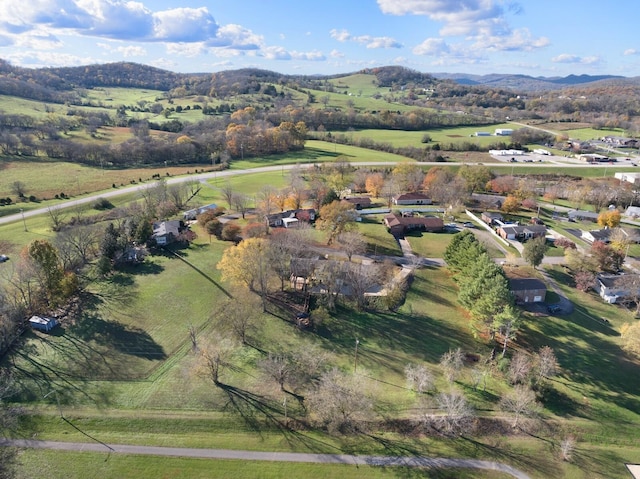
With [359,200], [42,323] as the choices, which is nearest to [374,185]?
[359,200]

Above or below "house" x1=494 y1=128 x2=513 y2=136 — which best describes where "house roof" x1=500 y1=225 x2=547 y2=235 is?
below

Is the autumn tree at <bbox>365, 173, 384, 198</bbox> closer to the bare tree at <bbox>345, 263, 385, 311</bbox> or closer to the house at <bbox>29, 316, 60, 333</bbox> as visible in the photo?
the bare tree at <bbox>345, 263, 385, 311</bbox>

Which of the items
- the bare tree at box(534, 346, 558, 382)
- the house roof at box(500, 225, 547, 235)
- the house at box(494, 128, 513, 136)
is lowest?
the bare tree at box(534, 346, 558, 382)

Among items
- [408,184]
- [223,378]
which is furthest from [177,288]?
[408,184]

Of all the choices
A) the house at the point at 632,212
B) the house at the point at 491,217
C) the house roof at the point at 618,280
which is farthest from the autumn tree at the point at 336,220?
the house at the point at 632,212

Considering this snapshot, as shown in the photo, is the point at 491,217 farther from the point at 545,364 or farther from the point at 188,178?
the point at 188,178

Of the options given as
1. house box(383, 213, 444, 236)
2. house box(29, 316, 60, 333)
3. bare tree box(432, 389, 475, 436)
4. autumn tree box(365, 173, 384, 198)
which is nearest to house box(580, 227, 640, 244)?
house box(383, 213, 444, 236)
